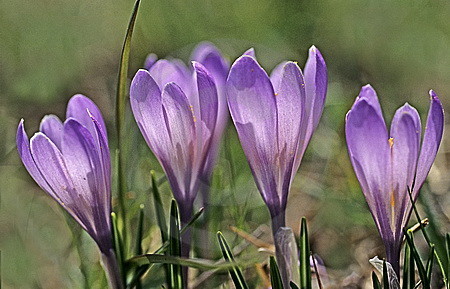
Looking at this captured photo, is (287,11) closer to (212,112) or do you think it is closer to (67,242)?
(67,242)

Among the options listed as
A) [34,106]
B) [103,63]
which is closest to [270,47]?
[103,63]

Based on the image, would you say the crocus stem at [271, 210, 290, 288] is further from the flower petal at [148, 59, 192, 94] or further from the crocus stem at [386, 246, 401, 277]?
the flower petal at [148, 59, 192, 94]

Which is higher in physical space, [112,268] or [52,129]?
[52,129]

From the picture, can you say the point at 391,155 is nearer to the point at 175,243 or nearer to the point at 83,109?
the point at 175,243

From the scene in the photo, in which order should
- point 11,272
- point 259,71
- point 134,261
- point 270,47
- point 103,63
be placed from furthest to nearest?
point 103,63, point 270,47, point 11,272, point 134,261, point 259,71

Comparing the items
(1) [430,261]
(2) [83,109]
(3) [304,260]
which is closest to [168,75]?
(2) [83,109]

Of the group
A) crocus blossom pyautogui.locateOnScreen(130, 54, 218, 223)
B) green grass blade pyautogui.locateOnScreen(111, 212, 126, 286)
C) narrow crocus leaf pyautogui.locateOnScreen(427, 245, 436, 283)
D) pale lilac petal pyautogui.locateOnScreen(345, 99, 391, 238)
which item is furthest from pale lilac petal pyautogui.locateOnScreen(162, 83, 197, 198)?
narrow crocus leaf pyautogui.locateOnScreen(427, 245, 436, 283)
